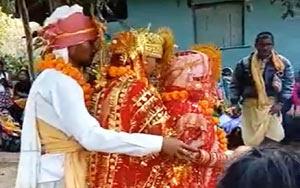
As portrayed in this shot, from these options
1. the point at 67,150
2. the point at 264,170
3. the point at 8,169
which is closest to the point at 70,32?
the point at 67,150

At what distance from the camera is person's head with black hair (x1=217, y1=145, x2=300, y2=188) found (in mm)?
2148

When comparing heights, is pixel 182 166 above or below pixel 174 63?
below

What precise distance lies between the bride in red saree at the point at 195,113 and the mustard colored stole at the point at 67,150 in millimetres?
465

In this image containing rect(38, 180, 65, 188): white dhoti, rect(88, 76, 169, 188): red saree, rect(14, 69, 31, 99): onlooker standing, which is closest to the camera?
rect(88, 76, 169, 188): red saree

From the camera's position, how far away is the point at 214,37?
541 inches

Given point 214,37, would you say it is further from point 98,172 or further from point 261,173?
point 261,173

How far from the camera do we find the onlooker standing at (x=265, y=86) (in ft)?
26.9

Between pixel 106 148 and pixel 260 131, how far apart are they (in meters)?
4.67

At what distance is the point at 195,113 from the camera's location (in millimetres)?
4082

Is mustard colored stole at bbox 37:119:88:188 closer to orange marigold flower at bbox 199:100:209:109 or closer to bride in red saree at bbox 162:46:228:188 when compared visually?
bride in red saree at bbox 162:46:228:188

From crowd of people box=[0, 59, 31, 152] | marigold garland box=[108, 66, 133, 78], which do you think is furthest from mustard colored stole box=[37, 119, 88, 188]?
crowd of people box=[0, 59, 31, 152]

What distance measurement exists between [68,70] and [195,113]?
26.1 inches

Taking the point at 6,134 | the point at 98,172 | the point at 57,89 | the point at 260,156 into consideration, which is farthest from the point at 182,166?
the point at 6,134

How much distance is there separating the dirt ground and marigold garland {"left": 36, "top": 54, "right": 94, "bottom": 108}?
211 inches
